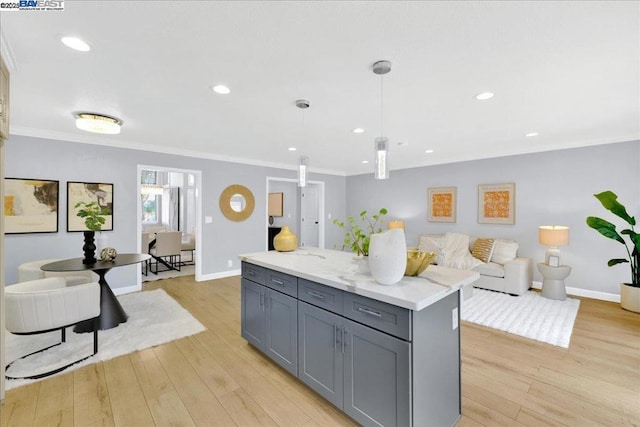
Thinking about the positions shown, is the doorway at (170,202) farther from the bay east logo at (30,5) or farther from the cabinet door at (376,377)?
the cabinet door at (376,377)

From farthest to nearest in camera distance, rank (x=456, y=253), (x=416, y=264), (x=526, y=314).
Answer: (x=456, y=253) → (x=526, y=314) → (x=416, y=264)

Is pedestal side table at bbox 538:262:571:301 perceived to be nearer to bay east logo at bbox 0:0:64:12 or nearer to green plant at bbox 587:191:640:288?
green plant at bbox 587:191:640:288

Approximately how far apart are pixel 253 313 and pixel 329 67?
2.15 m

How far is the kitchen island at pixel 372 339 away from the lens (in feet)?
4.66

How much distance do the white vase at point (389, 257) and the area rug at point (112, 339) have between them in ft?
7.95

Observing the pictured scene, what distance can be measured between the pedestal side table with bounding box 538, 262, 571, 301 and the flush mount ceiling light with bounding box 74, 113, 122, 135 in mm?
5879

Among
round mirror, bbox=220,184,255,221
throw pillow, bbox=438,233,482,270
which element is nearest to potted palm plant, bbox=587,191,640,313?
throw pillow, bbox=438,233,482,270

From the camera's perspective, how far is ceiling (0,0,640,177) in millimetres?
1461

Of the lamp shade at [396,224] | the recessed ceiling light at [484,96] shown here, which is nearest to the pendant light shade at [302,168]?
the recessed ceiling light at [484,96]

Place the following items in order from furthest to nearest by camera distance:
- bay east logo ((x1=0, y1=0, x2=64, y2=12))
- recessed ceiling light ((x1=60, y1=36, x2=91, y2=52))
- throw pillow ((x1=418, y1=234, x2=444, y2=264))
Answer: throw pillow ((x1=418, y1=234, x2=444, y2=264))
recessed ceiling light ((x1=60, y1=36, x2=91, y2=52))
bay east logo ((x1=0, y1=0, x2=64, y2=12))

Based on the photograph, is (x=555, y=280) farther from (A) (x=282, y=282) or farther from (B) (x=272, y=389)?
(B) (x=272, y=389)

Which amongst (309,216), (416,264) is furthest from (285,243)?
(309,216)

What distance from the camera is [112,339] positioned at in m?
2.81

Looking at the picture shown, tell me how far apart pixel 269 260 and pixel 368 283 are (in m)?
1.07
